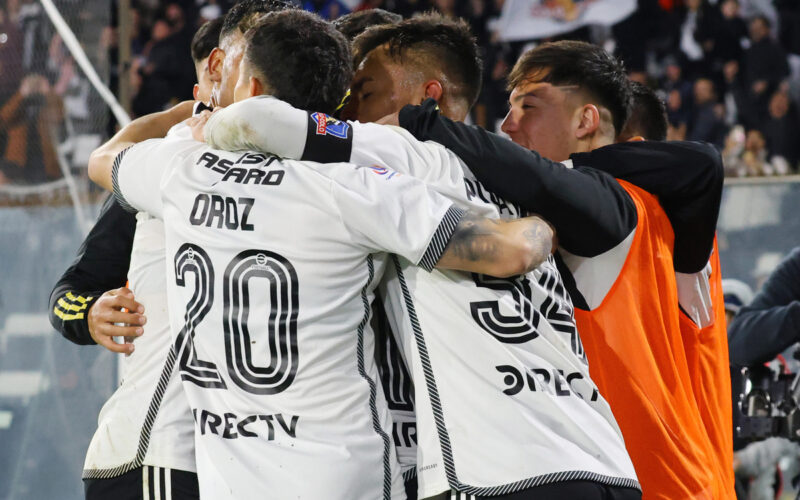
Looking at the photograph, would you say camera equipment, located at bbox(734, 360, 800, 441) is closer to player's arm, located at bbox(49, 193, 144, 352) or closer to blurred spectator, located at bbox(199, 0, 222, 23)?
player's arm, located at bbox(49, 193, 144, 352)

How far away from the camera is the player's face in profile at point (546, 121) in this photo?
2656mm

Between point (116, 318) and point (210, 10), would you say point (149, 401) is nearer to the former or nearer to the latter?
point (116, 318)

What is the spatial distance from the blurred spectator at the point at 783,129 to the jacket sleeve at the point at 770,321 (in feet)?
13.3

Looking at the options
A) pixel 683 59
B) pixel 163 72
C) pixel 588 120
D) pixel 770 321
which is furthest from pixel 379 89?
pixel 683 59

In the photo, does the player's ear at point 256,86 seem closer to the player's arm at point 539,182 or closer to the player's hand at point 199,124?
the player's hand at point 199,124

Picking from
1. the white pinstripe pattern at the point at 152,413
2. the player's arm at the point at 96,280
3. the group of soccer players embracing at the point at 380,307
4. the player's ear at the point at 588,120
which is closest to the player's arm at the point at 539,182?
the group of soccer players embracing at the point at 380,307

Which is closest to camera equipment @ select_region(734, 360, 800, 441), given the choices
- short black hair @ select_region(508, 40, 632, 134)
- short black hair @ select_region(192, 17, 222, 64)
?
short black hair @ select_region(508, 40, 632, 134)

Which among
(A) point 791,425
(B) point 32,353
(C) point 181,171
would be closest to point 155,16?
(B) point 32,353

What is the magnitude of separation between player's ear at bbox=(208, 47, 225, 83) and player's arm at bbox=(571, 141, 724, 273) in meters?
1.08

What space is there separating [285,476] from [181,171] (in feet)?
2.24

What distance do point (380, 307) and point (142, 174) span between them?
62 cm

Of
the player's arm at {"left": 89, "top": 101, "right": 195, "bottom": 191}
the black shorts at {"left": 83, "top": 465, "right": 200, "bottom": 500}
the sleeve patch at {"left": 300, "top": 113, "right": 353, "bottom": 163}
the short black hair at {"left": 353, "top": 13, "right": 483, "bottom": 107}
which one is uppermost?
the sleeve patch at {"left": 300, "top": 113, "right": 353, "bottom": 163}

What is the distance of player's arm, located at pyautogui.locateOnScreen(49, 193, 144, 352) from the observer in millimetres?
2521

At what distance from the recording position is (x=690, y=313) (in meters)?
2.68
